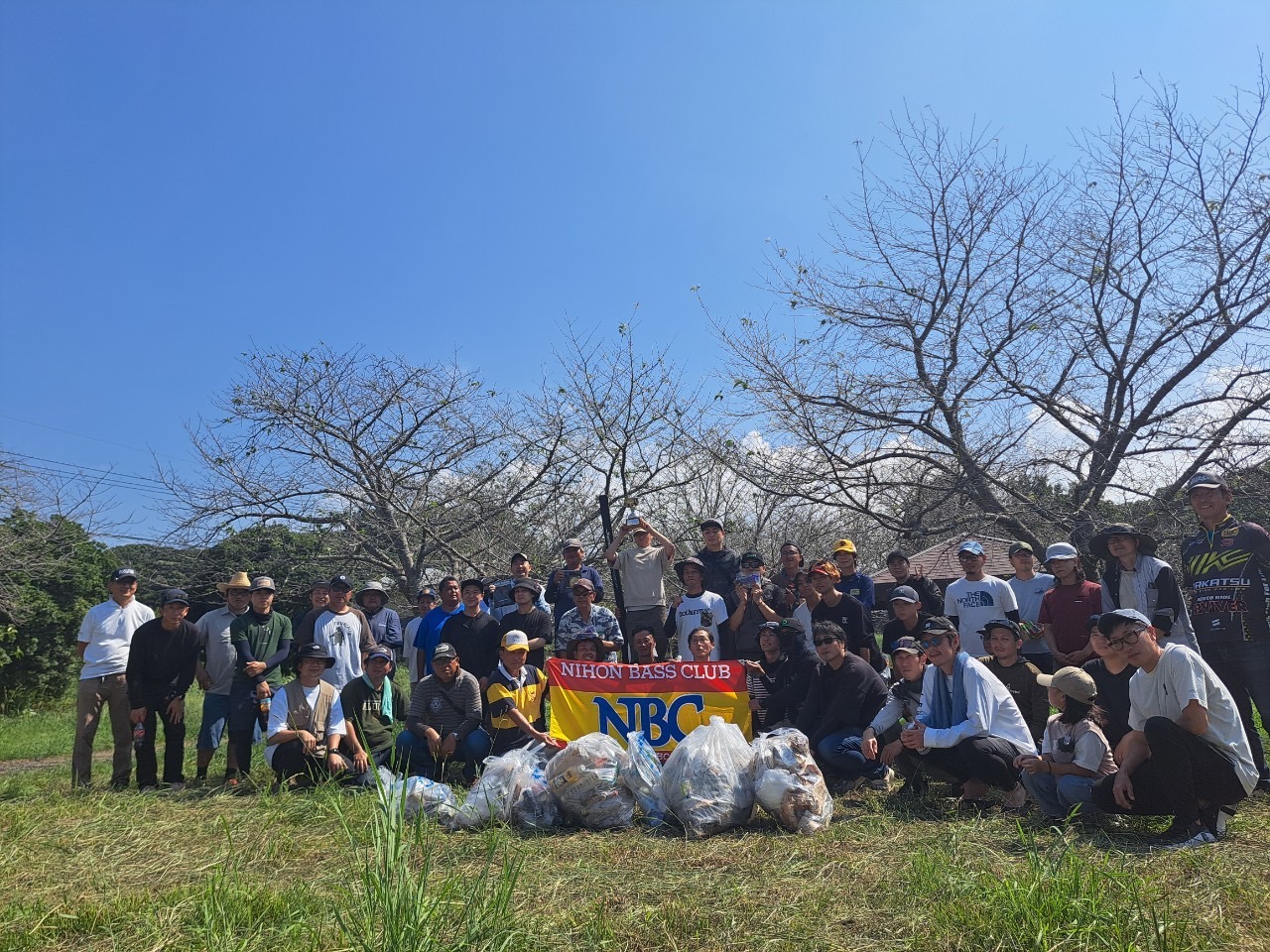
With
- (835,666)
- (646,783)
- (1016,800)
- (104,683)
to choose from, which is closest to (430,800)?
(646,783)

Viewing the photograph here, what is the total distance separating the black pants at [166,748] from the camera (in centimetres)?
728

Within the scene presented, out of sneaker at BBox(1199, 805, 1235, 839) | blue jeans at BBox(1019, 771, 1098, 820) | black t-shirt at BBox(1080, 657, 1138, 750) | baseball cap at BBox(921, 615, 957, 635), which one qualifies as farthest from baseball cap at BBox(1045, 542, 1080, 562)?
sneaker at BBox(1199, 805, 1235, 839)

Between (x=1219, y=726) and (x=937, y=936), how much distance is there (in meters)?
2.37

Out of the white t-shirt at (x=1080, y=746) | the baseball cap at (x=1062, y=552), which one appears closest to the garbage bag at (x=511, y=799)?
the white t-shirt at (x=1080, y=746)

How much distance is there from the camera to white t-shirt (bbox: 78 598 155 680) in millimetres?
7477

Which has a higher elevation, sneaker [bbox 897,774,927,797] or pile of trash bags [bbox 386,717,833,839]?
pile of trash bags [bbox 386,717,833,839]

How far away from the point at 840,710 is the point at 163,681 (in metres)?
5.55

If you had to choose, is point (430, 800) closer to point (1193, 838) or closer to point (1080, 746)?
point (1080, 746)

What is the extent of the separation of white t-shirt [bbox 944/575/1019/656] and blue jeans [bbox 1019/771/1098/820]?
5.96 ft

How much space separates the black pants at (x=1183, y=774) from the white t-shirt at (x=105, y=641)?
7536mm

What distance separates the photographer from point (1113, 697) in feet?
17.6

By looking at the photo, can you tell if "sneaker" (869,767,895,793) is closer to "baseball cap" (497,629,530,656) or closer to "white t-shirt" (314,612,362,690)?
"baseball cap" (497,629,530,656)

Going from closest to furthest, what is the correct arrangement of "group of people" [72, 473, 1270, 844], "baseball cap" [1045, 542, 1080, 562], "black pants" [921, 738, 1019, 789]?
"group of people" [72, 473, 1270, 844] → "black pants" [921, 738, 1019, 789] → "baseball cap" [1045, 542, 1080, 562]

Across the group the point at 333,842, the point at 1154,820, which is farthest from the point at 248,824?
the point at 1154,820
